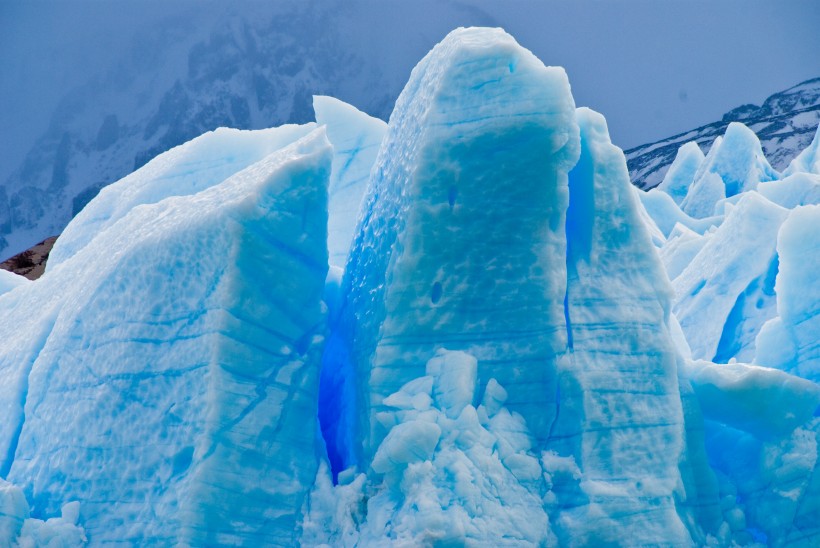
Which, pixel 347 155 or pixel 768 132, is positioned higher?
pixel 768 132

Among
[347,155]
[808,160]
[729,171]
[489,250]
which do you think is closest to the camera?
[489,250]

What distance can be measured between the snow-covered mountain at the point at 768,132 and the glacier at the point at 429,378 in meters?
20.1

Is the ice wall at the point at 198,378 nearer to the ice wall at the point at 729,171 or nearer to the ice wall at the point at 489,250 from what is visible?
the ice wall at the point at 489,250

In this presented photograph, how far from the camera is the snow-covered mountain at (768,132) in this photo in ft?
75.6

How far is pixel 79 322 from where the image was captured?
15.5ft

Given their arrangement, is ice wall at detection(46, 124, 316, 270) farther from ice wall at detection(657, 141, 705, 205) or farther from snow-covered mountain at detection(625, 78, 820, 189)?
snow-covered mountain at detection(625, 78, 820, 189)

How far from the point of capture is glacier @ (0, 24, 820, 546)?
4.06 metres

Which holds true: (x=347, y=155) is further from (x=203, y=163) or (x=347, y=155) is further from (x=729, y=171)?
(x=729, y=171)

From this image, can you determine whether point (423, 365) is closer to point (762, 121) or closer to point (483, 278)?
point (483, 278)

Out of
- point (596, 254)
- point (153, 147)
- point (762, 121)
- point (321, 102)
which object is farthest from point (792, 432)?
point (153, 147)

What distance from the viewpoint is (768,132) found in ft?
78.8

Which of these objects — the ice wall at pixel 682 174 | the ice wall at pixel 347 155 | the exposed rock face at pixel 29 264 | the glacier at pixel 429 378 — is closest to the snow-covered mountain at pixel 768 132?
the ice wall at pixel 682 174

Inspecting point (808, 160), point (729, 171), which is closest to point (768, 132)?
point (808, 160)

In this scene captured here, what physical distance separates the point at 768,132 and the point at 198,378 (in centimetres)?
2372
